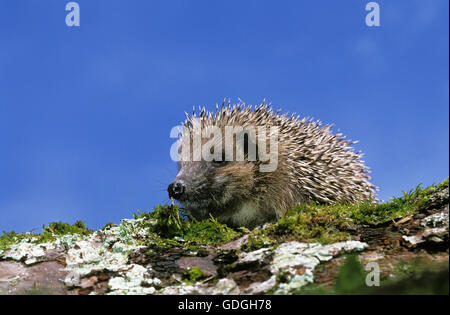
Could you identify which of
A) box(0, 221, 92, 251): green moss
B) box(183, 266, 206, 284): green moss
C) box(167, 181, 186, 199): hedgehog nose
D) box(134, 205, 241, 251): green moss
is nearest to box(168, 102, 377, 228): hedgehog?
box(167, 181, 186, 199): hedgehog nose

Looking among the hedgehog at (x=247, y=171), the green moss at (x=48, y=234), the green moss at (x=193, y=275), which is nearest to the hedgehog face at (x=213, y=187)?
the hedgehog at (x=247, y=171)

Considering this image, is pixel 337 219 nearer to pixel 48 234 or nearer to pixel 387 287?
pixel 387 287

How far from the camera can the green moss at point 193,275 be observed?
6172 mm

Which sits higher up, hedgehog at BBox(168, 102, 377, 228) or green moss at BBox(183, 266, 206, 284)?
hedgehog at BBox(168, 102, 377, 228)

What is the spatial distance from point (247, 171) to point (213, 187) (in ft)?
2.77

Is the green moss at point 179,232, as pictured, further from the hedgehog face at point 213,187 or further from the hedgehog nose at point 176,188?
the hedgehog face at point 213,187

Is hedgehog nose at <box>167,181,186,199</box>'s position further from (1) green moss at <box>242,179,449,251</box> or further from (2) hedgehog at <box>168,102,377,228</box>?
(1) green moss at <box>242,179,449,251</box>

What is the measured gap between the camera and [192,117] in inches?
432

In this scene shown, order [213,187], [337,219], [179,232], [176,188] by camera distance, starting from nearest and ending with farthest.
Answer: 1. [337,219]
2. [179,232]
3. [176,188]
4. [213,187]

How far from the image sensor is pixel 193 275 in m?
6.25

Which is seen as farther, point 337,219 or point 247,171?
point 247,171

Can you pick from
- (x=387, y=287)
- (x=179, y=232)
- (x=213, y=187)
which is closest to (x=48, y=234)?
(x=179, y=232)

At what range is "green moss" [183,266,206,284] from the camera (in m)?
6.17
